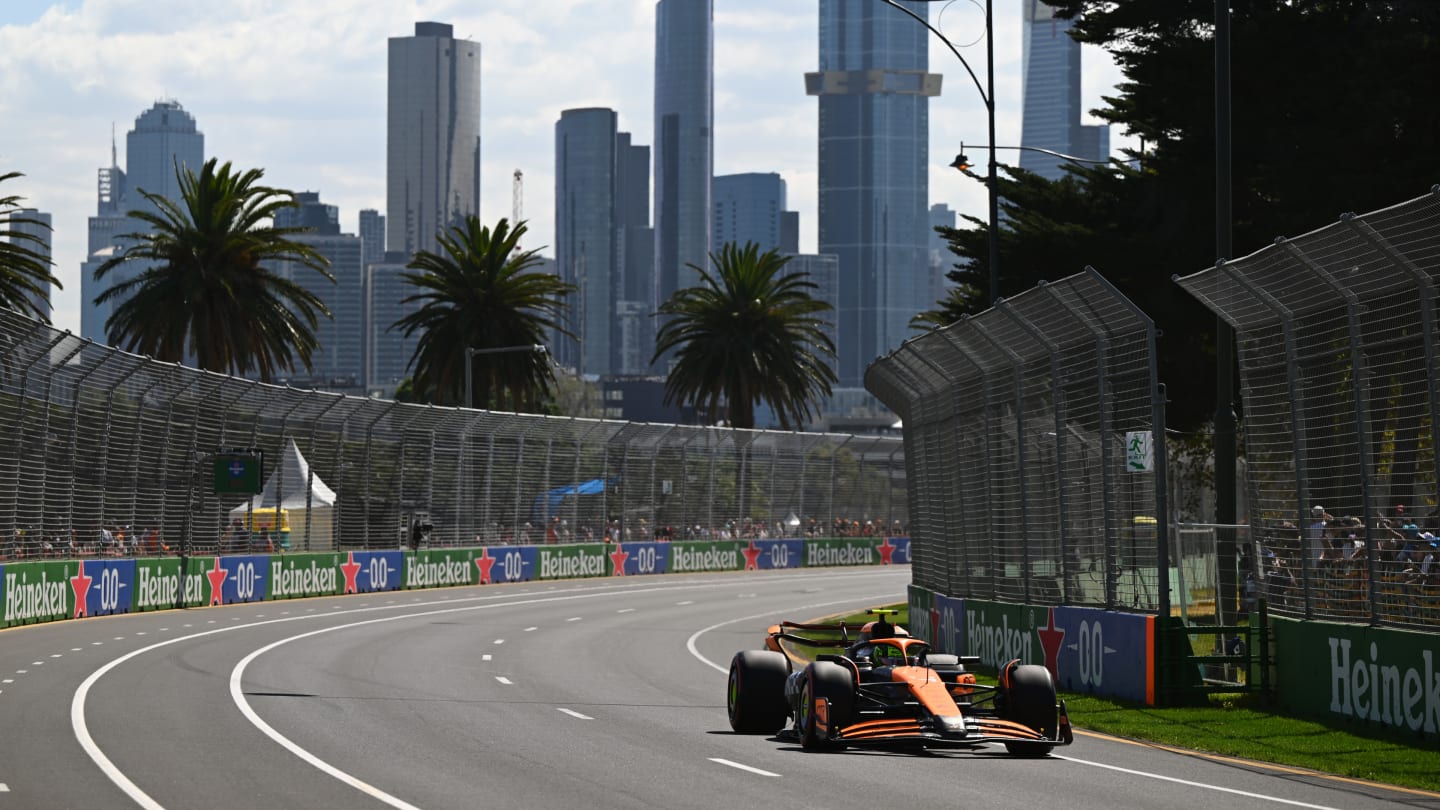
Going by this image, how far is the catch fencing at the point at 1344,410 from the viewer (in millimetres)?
16516

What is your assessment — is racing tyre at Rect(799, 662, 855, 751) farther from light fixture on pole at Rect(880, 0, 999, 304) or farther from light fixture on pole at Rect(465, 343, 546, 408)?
light fixture on pole at Rect(465, 343, 546, 408)

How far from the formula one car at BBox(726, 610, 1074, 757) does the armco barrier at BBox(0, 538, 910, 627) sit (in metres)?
20.2

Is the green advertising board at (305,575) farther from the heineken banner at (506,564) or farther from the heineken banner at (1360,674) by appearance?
the heineken banner at (1360,674)

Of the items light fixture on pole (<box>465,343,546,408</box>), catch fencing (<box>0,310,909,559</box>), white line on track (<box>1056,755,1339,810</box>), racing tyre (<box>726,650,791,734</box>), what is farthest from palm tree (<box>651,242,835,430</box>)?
white line on track (<box>1056,755,1339,810</box>)

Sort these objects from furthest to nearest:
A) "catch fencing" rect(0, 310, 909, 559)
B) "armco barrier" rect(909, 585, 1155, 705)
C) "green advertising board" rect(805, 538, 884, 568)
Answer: "green advertising board" rect(805, 538, 884, 568) → "catch fencing" rect(0, 310, 909, 559) → "armco barrier" rect(909, 585, 1155, 705)

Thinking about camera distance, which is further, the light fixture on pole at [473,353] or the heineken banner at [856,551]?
the heineken banner at [856,551]

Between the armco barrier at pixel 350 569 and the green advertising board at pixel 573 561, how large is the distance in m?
0.03

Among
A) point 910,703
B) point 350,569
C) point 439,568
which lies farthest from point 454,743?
point 439,568

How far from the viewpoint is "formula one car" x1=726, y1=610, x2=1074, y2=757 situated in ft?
49.5

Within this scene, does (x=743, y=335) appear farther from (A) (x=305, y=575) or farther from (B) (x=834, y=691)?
(B) (x=834, y=691)

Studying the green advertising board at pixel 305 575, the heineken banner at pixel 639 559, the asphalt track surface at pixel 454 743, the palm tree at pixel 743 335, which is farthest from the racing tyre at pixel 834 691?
the palm tree at pixel 743 335

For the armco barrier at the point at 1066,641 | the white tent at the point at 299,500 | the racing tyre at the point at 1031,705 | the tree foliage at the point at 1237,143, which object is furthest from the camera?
the white tent at the point at 299,500

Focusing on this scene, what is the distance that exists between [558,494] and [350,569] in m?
10.5

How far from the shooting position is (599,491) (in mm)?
59312
